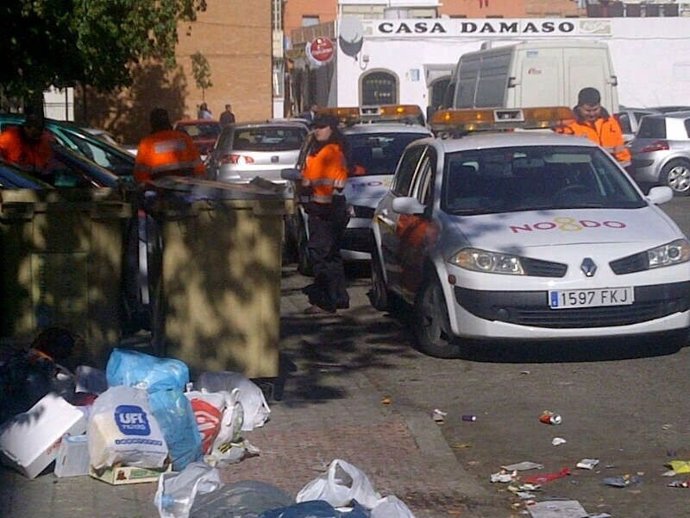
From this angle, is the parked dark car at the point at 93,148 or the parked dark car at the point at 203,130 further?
the parked dark car at the point at 203,130

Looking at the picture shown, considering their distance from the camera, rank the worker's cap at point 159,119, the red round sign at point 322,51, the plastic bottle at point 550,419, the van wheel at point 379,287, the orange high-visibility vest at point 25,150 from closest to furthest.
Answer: the plastic bottle at point 550,419, the van wheel at point 379,287, the worker's cap at point 159,119, the orange high-visibility vest at point 25,150, the red round sign at point 322,51

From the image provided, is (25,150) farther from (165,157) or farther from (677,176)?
(677,176)

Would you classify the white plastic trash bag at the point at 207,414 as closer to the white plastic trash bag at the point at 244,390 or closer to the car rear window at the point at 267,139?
the white plastic trash bag at the point at 244,390

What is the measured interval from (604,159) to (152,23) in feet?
73.5

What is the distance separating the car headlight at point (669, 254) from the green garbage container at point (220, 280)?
285cm

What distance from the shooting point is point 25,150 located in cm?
1327

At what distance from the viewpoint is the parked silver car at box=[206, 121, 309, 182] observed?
63.2 feet

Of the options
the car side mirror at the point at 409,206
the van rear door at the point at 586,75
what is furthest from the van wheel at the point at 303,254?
the van rear door at the point at 586,75

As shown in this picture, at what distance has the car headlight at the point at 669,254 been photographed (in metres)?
9.69

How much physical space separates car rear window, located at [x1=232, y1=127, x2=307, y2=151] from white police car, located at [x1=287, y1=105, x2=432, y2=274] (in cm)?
320

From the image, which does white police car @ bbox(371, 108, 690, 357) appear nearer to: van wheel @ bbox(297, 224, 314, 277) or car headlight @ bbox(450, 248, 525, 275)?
car headlight @ bbox(450, 248, 525, 275)

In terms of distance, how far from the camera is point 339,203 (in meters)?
12.5

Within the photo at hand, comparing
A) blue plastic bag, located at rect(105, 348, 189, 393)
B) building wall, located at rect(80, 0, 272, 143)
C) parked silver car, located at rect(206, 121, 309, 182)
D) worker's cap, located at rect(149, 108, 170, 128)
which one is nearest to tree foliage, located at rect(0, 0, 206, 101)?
worker's cap, located at rect(149, 108, 170, 128)

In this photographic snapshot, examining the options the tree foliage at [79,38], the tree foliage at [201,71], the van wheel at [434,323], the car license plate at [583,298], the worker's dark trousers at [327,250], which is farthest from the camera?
the tree foliage at [201,71]
